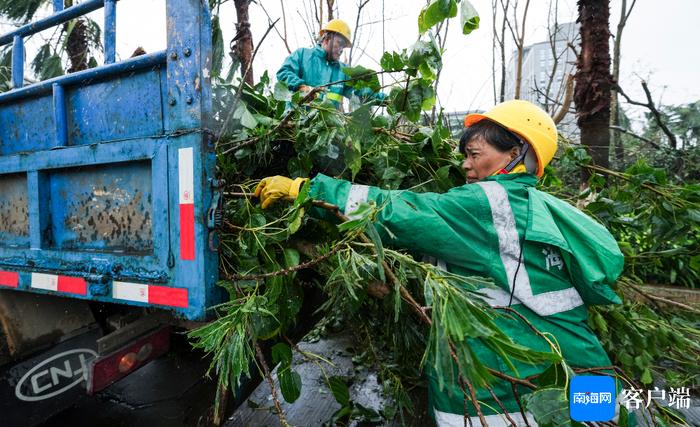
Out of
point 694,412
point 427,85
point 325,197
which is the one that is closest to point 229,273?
point 325,197

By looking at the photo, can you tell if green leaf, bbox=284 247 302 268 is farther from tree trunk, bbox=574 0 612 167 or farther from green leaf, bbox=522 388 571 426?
tree trunk, bbox=574 0 612 167

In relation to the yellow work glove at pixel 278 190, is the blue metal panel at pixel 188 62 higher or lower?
higher

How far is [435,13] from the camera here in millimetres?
1425

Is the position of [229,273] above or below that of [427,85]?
below

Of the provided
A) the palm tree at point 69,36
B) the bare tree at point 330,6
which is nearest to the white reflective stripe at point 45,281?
the palm tree at point 69,36

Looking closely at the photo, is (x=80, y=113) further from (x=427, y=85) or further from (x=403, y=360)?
(x=403, y=360)

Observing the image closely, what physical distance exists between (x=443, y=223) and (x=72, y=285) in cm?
173

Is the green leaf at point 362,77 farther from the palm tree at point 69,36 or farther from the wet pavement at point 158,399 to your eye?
the palm tree at point 69,36

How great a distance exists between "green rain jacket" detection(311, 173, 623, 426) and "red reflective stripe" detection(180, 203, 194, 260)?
0.50m

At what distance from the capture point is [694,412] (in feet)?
8.07

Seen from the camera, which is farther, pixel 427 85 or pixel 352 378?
pixel 352 378

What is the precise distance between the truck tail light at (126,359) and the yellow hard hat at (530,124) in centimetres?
189

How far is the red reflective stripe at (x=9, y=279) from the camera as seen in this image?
77.1 inches

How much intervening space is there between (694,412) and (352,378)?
89.3 inches
